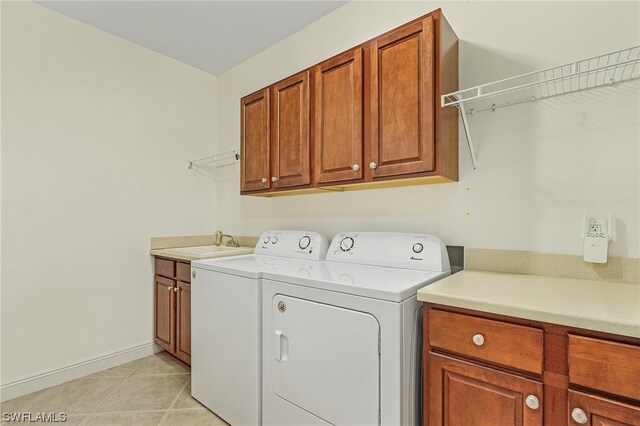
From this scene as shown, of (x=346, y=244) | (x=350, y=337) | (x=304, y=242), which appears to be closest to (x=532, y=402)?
(x=350, y=337)

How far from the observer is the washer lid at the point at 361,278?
3.99 feet

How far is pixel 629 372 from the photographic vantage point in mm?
836

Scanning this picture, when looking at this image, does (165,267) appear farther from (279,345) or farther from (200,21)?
(200,21)

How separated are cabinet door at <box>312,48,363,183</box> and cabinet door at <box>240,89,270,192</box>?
477mm

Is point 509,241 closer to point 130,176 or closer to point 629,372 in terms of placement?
point 629,372

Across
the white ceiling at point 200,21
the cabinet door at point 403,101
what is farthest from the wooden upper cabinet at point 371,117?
the white ceiling at point 200,21

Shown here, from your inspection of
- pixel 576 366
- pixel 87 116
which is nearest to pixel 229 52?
pixel 87 116

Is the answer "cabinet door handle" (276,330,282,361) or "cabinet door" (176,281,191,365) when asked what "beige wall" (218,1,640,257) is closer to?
"cabinet door handle" (276,330,282,361)

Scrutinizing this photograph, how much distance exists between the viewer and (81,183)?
7.80ft

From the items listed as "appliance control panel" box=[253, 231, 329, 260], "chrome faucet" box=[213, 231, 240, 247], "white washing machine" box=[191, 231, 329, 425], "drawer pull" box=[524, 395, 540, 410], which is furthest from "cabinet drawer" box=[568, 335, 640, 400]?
"chrome faucet" box=[213, 231, 240, 247]

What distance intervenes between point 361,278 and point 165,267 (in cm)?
186

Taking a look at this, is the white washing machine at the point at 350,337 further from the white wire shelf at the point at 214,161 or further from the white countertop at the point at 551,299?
the white wire shelf at the point at 214,161

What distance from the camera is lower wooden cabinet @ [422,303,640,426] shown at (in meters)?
0.86

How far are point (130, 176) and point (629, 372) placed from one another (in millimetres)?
3090
